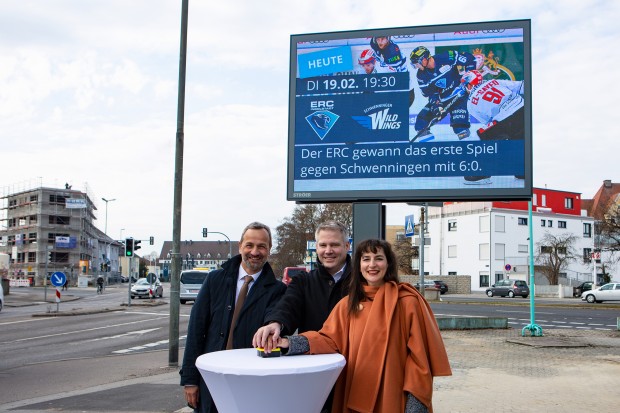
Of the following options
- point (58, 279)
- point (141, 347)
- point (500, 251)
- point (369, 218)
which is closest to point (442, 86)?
point (369, 218)

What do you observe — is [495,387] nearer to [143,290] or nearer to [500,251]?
[143,290]

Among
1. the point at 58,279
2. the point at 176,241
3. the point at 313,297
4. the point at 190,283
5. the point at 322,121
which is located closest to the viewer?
the point at 313,297

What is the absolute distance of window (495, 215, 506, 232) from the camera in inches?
2670

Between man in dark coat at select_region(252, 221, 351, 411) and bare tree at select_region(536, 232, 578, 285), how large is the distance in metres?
58.6

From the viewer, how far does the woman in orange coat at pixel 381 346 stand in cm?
326

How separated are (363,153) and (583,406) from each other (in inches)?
161

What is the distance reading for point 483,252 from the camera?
68.4 metres

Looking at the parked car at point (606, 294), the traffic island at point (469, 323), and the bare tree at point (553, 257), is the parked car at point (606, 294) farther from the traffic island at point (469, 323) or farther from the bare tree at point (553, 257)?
the traffic island at point (469, 323)

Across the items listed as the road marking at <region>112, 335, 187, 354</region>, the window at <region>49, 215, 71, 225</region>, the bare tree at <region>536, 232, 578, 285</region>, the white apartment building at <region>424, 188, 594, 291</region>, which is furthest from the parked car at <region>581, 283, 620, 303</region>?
the window at <region>49, 215, 71, 225</region>

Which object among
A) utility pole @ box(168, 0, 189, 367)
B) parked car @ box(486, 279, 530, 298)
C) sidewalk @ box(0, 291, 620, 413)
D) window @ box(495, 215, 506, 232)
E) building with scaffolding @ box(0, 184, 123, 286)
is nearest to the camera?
sidewalk @ box(0, 291, 620, 413)

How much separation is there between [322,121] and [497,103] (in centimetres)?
228

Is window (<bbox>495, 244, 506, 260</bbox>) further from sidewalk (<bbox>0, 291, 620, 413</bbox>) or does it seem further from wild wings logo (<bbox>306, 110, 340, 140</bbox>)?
wild wings logo (<bbox>306, 110, 340, 140</bbox>)

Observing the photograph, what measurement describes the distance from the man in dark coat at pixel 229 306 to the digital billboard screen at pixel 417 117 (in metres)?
4.44

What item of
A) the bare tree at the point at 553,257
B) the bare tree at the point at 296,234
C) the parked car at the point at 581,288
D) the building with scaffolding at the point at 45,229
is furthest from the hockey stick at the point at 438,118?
the building with scaffolding at the point at 45,229
